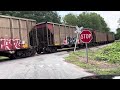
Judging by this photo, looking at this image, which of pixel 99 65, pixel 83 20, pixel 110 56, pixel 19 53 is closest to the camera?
pixel 99 65

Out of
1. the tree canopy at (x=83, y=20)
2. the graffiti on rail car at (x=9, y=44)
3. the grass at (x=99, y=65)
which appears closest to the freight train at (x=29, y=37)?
the graffiti on rail car at (x=9, y=44)

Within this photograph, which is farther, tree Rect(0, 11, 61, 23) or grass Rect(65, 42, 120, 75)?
tree Rect(0, 11, 61, 23)

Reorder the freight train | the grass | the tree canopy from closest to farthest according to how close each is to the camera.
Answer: the grass < the freight train < the tree canopy

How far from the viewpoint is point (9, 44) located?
Answer: 23.7 meters

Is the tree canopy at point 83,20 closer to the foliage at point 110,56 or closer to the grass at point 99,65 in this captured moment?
the foliage at point 110,56

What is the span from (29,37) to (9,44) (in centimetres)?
390

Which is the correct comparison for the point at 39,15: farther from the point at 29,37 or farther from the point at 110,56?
the point at 110,56

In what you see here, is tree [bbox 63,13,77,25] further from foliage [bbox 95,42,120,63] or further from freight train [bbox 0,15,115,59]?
foliage [bbox 95,42,120,63]

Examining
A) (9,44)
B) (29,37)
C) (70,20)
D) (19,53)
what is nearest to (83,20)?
(70,20)

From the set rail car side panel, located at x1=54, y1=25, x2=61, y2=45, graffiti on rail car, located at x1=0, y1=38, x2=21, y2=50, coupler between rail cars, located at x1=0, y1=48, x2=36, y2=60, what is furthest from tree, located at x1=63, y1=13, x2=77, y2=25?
graffiti on rail car, located at x1=0, y1=38, x2=21, y2=50

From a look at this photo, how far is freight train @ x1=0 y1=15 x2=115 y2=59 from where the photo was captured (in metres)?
23.4
